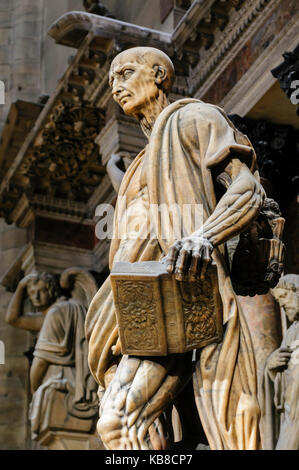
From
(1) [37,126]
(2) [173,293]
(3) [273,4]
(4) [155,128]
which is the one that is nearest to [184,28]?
(3) [273,4]

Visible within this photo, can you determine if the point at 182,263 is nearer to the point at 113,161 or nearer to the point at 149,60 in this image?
the point at 149,60

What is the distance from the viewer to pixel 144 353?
3537 millimetres

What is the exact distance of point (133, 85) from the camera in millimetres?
4156

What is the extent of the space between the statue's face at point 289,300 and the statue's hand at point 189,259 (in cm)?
306

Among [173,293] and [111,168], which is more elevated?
[173,293]

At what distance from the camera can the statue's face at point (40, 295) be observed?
974 centimetres

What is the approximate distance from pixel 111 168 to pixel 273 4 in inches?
112

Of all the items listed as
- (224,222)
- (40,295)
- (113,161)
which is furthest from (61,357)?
(224,222)

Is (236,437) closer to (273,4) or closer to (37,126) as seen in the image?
(273,4)

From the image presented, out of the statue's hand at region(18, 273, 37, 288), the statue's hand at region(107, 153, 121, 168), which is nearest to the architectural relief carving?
the statue's hand at region(107, 153, 121, 168)

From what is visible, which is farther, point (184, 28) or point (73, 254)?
point (73, 254)

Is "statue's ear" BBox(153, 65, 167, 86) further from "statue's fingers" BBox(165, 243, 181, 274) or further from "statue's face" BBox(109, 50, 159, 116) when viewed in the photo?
"statue's fingers" BBox(165, 243, 181, 274)

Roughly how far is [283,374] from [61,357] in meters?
3.31

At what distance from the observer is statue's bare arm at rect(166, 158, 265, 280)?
336cm
